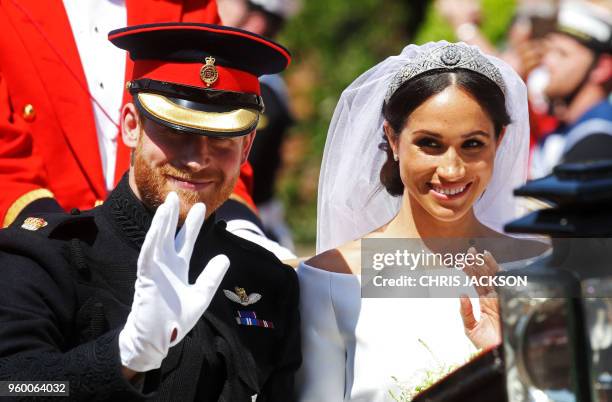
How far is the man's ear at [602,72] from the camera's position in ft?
23.3

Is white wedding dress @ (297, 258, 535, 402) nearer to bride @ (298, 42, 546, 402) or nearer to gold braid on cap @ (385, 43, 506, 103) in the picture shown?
bride @ (298, 42, 546, 402)

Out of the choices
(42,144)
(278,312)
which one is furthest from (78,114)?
(278,312)

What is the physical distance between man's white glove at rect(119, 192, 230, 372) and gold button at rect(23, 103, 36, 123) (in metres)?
1.19

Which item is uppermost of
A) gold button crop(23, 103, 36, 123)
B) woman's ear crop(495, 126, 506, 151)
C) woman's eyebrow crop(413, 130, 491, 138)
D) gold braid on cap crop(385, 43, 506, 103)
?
gold braid on cap crop(385, 43, 506, 103)

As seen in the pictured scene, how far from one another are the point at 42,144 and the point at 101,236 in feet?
2.56

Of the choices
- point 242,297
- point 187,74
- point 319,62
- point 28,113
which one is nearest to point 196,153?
point 187,74

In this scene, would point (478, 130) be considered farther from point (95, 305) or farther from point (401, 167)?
point (95, 305)

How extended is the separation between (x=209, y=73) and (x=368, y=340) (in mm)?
850

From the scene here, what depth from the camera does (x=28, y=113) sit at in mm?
3619

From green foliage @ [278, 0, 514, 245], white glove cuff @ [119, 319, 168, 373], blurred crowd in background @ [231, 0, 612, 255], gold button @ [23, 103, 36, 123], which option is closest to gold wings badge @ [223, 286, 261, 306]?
white glove cuff @ [119, 319, 168, 373]

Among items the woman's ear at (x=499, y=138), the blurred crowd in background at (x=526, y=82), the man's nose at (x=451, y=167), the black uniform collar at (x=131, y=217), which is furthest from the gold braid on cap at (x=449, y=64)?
the blurred crowd in background at (x=526, y=82)

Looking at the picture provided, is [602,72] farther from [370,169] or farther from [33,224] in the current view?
[33,224]

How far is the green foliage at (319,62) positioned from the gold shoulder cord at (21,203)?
7630 mm

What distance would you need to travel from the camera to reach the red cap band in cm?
302
